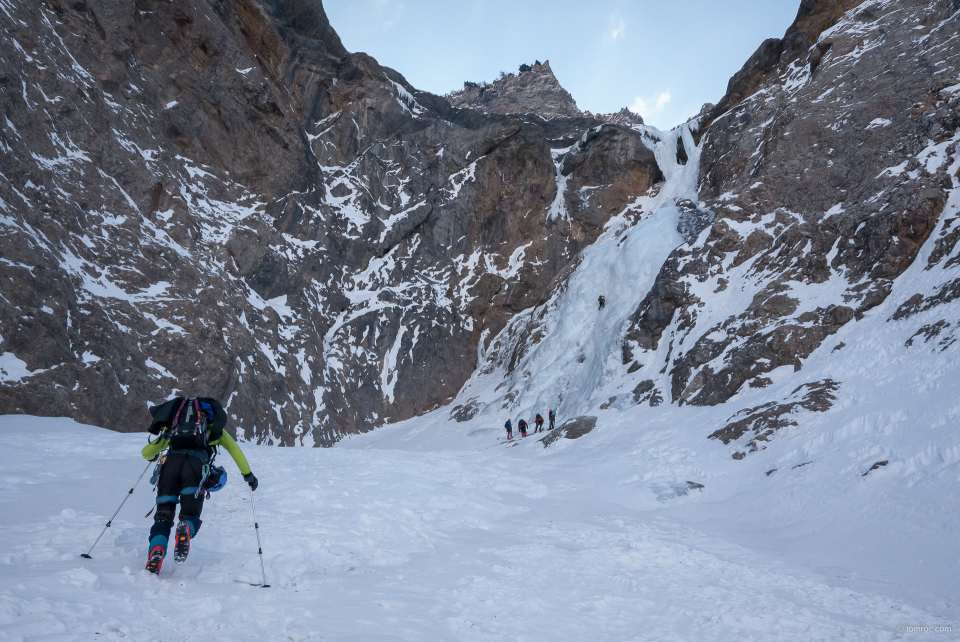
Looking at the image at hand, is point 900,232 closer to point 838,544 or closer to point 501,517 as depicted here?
point 838,544

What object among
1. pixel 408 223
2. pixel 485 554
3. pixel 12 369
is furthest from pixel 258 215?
pixel 485 554

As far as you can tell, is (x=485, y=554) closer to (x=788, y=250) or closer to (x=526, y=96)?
(x=788, y=250)

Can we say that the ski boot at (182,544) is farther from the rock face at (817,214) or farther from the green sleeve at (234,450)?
the rock face at (817,214)

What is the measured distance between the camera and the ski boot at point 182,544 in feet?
15.7

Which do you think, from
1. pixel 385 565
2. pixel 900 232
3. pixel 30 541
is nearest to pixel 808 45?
pixel 900 232

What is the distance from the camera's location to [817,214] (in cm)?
2275

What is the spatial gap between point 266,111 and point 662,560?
1592 inches

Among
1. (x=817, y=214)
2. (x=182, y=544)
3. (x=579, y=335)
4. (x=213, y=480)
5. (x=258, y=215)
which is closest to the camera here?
(x=182, y=544)

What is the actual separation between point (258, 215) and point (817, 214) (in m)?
31.6

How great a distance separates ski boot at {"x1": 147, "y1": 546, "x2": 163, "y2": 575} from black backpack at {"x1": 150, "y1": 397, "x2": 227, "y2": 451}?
40.4 inches

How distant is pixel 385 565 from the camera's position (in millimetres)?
5898

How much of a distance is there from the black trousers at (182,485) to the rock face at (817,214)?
13256 mm

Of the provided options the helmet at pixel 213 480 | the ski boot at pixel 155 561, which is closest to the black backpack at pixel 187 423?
the helmet at pixel 213 480

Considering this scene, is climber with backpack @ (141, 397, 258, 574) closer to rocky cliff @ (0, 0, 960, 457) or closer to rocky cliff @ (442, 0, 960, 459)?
rocky cliff @ (442, 0, 960, 459)
